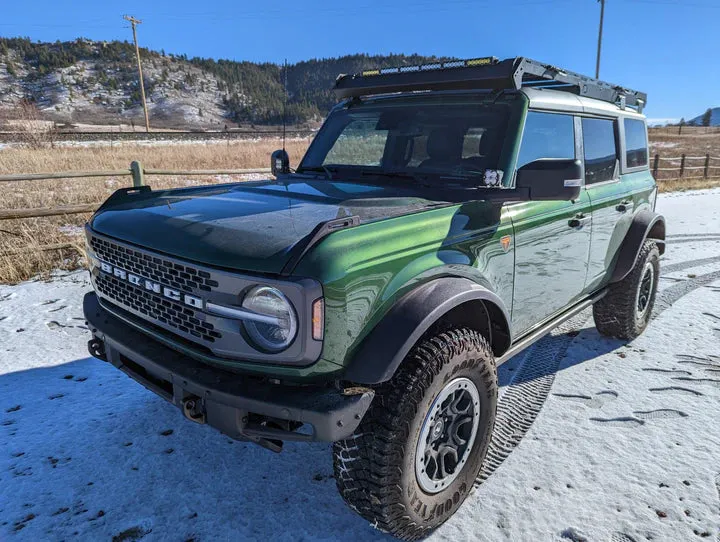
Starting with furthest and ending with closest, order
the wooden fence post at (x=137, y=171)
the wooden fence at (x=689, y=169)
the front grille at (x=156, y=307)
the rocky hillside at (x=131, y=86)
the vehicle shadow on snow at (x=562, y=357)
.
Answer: the rocky hillside at (x=131, y=86)
the wooden fence at (x=689, y=169)
the wooden fence post at (x=137, y=171)
the vehicle shadow on snow at (x=562, y=357)
the front grille at (x=156, y=307)

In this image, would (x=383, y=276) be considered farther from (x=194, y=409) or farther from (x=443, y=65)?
(x=443, y=65)

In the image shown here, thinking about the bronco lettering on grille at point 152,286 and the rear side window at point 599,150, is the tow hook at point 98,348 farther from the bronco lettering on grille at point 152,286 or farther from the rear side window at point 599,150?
the rear side window at point 599,150

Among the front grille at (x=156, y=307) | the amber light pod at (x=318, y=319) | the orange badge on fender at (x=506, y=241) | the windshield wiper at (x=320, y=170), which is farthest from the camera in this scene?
the windshield wiper at (x=320, y=170)

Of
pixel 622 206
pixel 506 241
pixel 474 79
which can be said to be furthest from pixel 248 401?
pixel 622 206

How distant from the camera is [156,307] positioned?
7.35ft

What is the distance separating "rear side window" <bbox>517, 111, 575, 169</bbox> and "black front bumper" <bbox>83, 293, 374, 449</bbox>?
69.7 inches

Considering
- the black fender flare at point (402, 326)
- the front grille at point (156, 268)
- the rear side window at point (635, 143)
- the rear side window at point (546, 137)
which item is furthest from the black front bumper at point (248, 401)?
the rear side window at point (635, 143)

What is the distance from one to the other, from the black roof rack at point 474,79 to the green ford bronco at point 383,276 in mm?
15

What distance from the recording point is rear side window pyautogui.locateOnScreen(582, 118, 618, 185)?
139 inches

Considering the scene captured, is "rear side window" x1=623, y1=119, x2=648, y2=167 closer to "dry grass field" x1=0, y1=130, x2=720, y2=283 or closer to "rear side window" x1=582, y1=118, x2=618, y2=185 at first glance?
"rear side window" x1=582, y1=118, x2=618, y2=185

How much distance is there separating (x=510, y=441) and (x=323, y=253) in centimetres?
188

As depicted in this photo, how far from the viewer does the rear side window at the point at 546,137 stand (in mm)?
2893

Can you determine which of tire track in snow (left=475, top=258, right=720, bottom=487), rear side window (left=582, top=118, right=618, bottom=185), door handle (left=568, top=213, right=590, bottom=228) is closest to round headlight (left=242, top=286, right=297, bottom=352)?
tire track in snow (left=475, top=258, right=720, bottom=487)

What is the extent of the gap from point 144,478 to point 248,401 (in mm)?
1203
